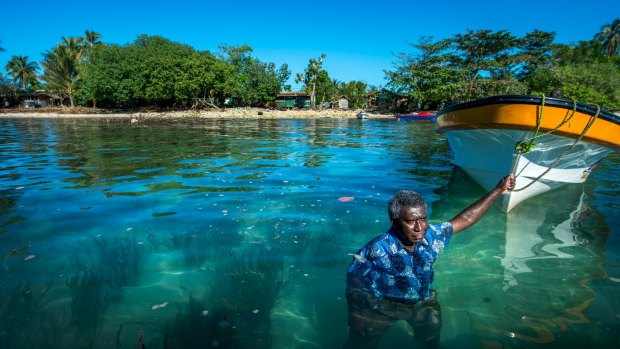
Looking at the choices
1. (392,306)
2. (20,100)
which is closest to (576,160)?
(392,306)

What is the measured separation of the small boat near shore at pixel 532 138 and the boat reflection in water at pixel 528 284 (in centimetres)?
69

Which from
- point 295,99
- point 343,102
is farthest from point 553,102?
point 295,99

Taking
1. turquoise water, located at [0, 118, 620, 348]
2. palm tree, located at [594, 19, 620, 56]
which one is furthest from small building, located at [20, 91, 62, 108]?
palm tree, located at [594, 19, 620, 56]

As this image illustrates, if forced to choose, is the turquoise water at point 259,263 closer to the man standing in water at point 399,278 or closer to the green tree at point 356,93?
the man standing in water at point 399,278

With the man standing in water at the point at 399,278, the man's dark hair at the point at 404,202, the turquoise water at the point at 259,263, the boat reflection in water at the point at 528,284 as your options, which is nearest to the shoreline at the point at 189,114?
the turquoise water at the point at 259,263

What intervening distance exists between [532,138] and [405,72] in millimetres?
45559

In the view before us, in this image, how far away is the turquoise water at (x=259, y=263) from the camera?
2.73 meters

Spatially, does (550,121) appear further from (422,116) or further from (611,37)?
(611,37)

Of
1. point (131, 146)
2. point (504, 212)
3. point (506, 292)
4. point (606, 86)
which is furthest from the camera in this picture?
point (606, 86)

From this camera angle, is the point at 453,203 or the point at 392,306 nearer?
the point at 392,306

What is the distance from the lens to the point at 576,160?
566 centimetres

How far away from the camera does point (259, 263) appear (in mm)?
3799

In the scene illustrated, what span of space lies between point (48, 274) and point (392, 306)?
3292mm

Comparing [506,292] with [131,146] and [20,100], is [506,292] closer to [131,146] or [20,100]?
[131,146]
